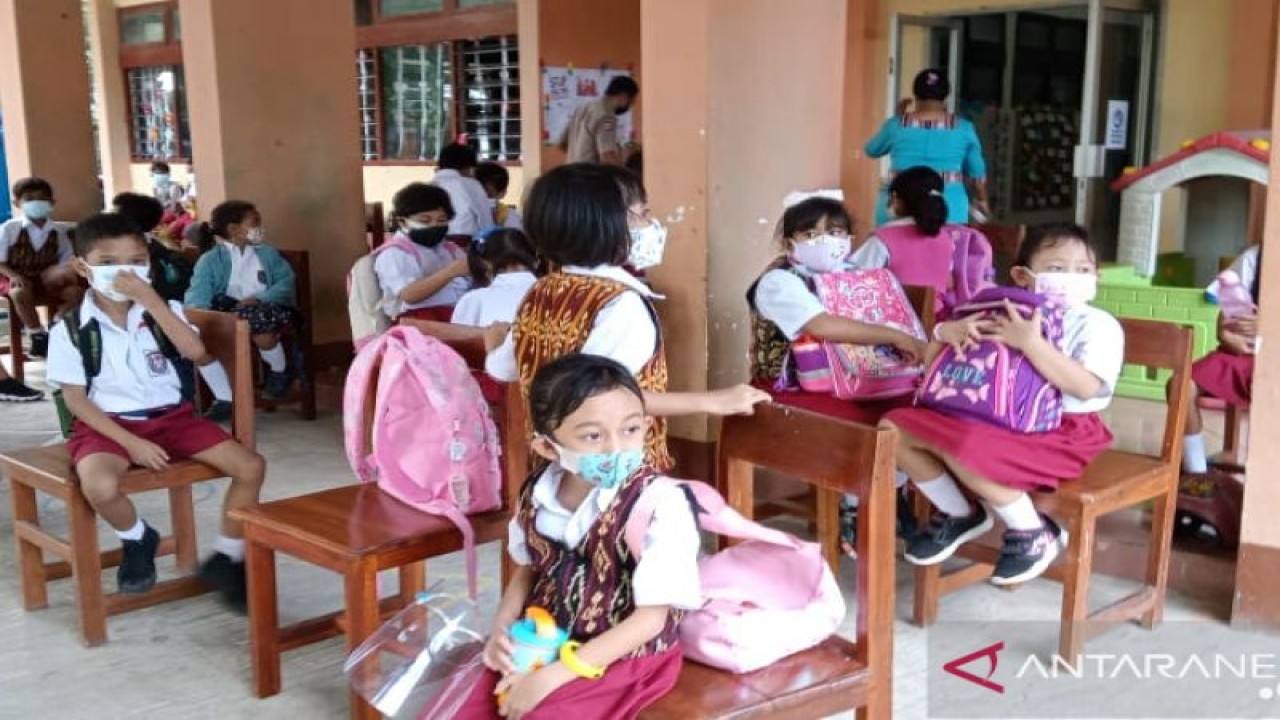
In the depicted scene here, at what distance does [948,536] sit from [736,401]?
0.93 m

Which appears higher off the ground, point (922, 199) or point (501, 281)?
point (922, 199)

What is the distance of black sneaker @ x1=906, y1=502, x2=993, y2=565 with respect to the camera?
273 centimetres

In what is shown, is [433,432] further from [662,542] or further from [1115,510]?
[1115,510]

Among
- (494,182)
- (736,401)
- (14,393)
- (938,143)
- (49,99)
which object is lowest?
(14,393)

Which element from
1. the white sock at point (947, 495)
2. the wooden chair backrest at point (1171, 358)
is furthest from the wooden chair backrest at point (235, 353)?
the wooden chair backrest at point (1171, 358)

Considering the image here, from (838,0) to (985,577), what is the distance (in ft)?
5.35

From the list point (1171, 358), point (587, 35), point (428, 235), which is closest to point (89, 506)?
point (428, 235)

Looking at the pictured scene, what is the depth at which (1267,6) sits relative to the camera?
620 cm

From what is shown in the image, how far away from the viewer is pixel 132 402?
3.06 metres

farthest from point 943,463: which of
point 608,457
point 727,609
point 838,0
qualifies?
point 838,0

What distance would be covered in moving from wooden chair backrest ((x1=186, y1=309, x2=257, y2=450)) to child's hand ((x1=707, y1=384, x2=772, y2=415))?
1.43m

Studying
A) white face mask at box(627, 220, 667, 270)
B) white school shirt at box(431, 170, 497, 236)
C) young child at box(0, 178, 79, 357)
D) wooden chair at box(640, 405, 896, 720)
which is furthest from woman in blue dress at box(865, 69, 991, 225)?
young child at box(0, 178, 79, 357)

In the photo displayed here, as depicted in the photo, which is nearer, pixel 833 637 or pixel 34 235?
pixel 833 637

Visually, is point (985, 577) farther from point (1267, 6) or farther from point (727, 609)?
point (1267, 6)
